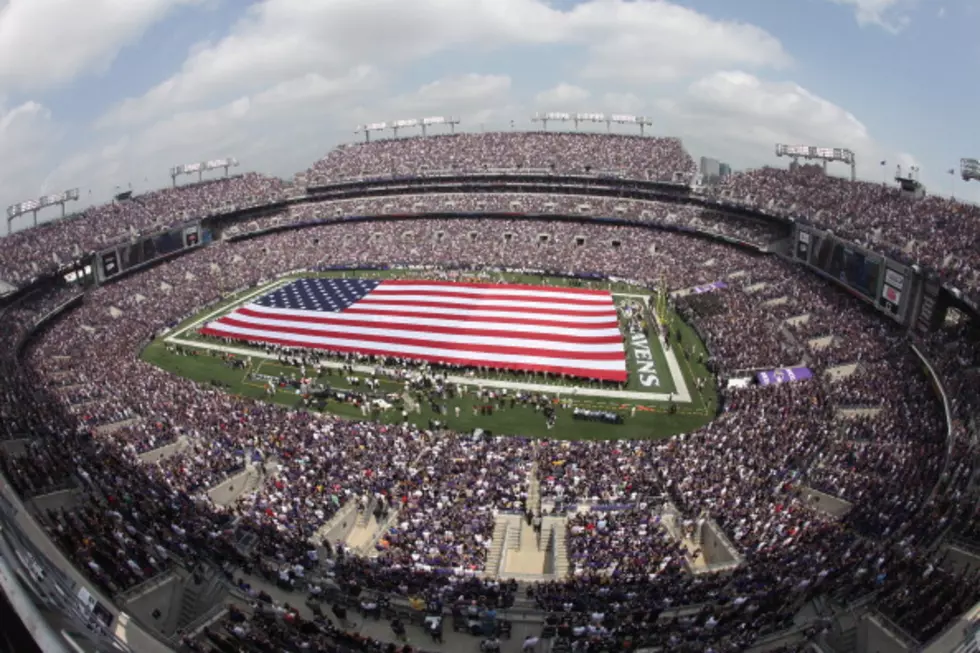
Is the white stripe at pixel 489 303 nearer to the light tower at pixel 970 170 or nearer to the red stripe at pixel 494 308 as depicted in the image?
the red stripe at pixel 494 308

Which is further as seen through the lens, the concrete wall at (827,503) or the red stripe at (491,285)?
the red stripe at (491,285)

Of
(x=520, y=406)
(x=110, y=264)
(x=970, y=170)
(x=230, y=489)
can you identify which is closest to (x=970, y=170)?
(x=970, y=170)

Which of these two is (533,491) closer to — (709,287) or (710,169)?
(709,287)

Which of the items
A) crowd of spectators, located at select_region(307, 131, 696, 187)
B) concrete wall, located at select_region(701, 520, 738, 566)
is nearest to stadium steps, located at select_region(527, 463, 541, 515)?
concrete wall, located at select_region(701, 520, 738, 566)

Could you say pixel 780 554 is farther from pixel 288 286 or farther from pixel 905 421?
pixel 288 286

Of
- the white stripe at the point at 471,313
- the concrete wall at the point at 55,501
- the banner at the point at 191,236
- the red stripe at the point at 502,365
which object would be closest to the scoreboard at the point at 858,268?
the white stripe at the point at 471,313
